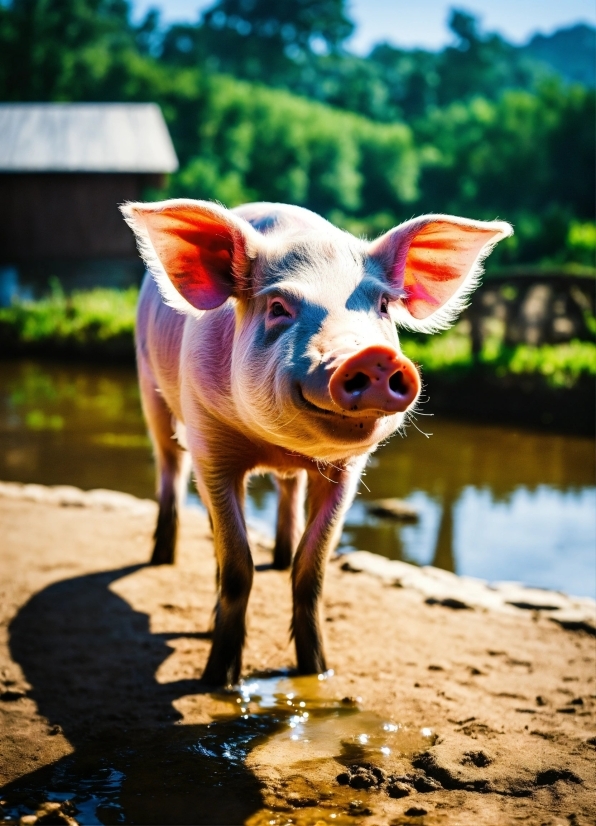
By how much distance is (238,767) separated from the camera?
2.96 m

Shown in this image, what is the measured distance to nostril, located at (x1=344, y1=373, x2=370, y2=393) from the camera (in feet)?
8.21

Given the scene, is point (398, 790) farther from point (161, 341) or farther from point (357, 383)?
point (161, 341)

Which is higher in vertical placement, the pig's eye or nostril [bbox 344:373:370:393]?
the pig's eye

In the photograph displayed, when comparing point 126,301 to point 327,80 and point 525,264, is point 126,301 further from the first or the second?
point 327,80

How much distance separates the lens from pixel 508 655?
13.1 ft

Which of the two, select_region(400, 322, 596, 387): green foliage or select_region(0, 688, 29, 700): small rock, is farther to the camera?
select_region(400, 322, 596, 387): green foliage

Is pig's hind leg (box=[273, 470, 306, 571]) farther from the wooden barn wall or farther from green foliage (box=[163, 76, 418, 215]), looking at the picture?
green foliage (box=[163, 76, 418, 215])

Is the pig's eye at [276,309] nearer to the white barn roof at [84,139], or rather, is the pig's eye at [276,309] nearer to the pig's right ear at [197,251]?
the pig's right ear at [197,251]

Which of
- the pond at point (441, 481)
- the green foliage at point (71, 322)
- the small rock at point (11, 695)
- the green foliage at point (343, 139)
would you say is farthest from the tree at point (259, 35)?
the small rock at point (11, 695)

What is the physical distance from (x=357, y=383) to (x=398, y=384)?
0.11 m

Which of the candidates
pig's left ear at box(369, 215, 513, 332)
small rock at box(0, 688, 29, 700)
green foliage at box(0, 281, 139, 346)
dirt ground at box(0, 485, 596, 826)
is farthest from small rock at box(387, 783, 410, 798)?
green foliage at box(0, 281, 139, 346)

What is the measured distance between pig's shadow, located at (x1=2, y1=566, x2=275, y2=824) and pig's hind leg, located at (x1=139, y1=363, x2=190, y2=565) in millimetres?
543

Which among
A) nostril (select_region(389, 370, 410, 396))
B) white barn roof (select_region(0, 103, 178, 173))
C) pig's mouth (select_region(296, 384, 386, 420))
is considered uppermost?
white barn roof (select_region(0, 103, 178, 173))

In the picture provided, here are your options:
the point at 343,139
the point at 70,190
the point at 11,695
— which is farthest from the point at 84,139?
the point at 11,695
